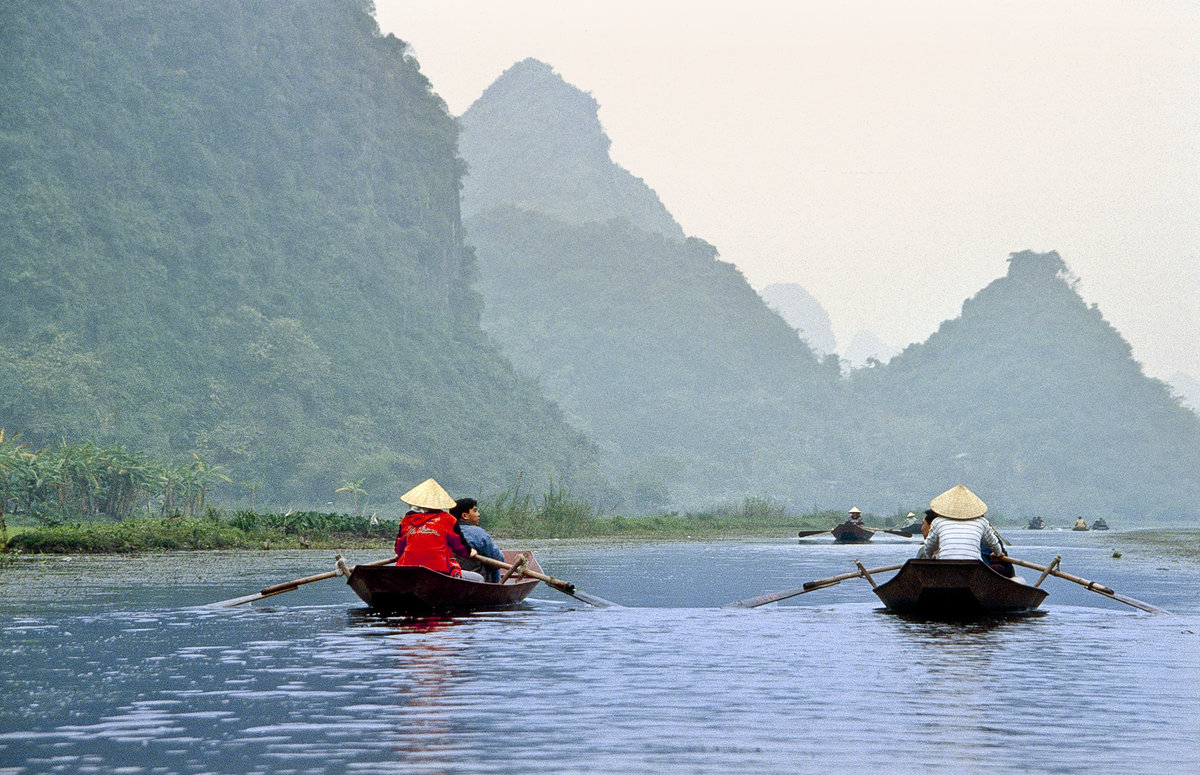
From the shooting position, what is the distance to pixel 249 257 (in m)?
60.7

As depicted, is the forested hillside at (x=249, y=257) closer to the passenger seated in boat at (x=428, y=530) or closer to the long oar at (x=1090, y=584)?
the passenger seated in boat at (x=428, y=530)

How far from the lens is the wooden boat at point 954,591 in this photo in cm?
1352

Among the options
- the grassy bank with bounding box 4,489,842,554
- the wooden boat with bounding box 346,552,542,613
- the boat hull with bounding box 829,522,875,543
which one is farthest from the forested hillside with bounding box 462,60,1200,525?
the wooden boat with bounding box 346,552,542,613

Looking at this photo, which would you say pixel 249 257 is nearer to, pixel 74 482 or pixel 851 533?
pixel 851 533

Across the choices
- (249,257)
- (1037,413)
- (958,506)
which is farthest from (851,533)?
(1037,413)

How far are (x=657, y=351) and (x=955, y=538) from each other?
10100cm

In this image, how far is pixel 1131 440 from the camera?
119062 mm

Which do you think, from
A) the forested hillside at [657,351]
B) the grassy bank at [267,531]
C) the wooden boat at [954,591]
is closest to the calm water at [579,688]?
the wooden boat at [954,591]

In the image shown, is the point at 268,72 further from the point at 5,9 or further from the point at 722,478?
the point at 722,478

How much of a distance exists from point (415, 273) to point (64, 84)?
2023 centimetres

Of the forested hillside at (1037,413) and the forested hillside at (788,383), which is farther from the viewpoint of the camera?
the forested hillside at (1037,413)

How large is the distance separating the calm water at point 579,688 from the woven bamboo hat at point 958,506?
118 centimetres

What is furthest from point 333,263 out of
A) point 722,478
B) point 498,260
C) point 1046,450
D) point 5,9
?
point 1046,450

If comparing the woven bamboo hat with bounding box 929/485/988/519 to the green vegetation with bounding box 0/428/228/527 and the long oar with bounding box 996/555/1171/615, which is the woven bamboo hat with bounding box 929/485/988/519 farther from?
the green vegetation with bounding box 0/428/228/527
